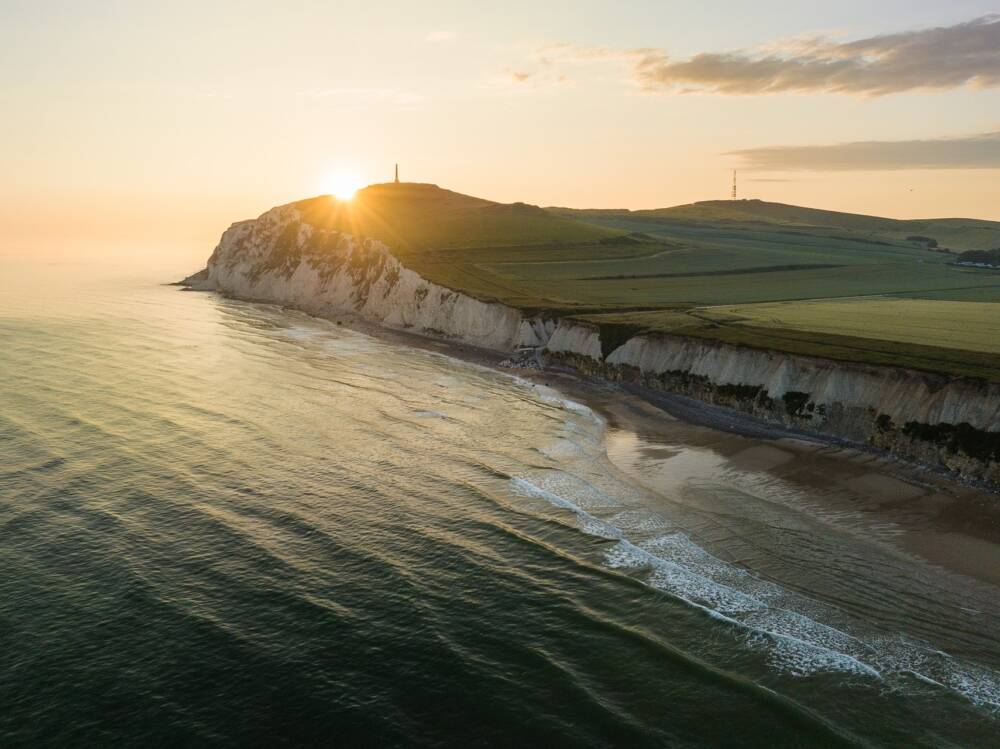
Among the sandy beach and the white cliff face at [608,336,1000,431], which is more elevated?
the white cliff face at [608,336,1000,431]

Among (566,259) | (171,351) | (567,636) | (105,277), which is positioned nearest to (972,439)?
(567,636)

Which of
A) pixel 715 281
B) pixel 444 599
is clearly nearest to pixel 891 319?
pixel 715 281

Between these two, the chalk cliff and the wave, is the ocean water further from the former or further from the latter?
the chalk cliff

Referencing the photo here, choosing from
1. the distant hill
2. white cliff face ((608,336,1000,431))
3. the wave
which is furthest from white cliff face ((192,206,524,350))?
the wave

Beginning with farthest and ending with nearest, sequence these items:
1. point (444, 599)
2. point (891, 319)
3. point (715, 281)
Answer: point (715, 281)
point (891, 319)
point (444, 599)

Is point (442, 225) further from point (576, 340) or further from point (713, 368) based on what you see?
point (713, 368)

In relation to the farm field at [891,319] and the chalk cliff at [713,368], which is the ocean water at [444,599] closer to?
the chalk cliff at [713,368]

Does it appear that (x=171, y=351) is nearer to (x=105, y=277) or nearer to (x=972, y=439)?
(x=972, y=439)
